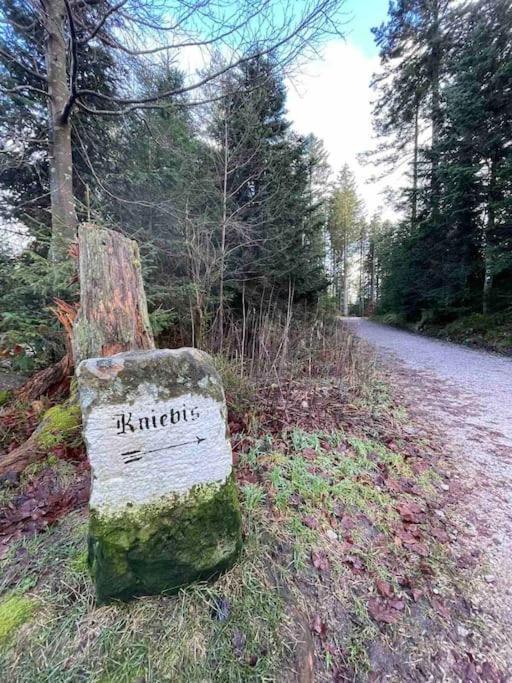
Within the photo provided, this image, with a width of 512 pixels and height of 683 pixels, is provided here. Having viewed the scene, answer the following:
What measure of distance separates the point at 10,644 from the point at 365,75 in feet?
55.5

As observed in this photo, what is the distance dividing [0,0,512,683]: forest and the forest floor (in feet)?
0.03

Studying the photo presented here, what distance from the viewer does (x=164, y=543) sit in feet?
4.25

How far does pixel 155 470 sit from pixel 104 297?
157 centimetres

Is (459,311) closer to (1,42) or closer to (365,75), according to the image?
(365,75)

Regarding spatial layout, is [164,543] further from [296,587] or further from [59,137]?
[59,137]

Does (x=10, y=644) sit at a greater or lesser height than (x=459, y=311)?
lesser

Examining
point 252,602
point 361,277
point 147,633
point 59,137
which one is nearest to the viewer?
point 147,633

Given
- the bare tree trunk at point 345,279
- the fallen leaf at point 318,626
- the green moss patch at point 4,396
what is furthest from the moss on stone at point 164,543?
the bare tree trunk at point 345,279

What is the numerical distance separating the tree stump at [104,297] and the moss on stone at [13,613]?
1.44m

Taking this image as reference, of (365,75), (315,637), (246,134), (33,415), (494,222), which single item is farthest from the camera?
(365,75)

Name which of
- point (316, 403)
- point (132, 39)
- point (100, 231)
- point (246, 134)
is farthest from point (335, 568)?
point (132, 39)

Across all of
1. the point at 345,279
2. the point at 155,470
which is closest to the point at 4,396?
the point at 155,470

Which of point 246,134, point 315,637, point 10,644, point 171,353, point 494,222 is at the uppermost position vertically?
point 246,134

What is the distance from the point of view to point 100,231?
2252mm
